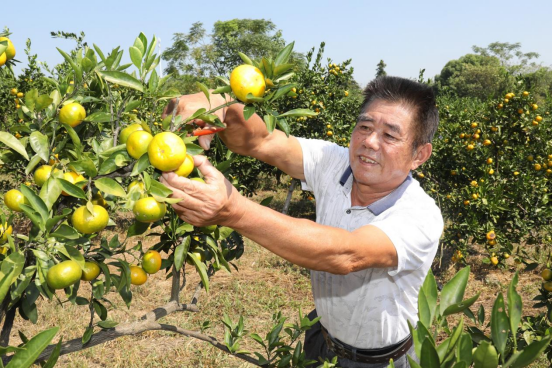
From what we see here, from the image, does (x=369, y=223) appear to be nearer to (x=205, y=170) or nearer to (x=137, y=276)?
(x=205, y=170)

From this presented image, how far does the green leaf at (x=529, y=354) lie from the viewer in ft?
2.16

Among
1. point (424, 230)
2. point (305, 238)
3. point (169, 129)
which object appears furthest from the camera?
point (424, 230)

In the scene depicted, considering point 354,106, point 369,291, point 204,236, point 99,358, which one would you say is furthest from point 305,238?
point 354,106

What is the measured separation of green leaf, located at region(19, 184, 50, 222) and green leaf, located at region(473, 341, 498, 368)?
988 mm

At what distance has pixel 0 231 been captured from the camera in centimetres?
126

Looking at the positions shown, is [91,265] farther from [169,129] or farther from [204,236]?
[169,129]

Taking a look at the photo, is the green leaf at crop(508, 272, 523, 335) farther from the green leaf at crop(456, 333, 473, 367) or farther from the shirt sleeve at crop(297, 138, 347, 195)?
the shirt sleeve at crop(297, 138, 347, 195)

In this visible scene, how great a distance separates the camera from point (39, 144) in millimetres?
1192

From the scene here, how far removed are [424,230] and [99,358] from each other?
3.20 meters

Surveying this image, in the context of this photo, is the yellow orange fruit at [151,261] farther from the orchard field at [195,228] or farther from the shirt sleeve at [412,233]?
the shirt sleeve at [412,233]

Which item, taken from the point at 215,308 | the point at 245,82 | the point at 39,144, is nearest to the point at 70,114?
the point at 39,144

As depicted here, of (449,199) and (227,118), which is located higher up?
(227,118)

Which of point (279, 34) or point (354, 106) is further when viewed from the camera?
point (279, 34)

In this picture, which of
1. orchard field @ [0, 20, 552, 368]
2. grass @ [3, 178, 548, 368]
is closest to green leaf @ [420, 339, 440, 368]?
orchard field @ [0, 20, 552, 368]
